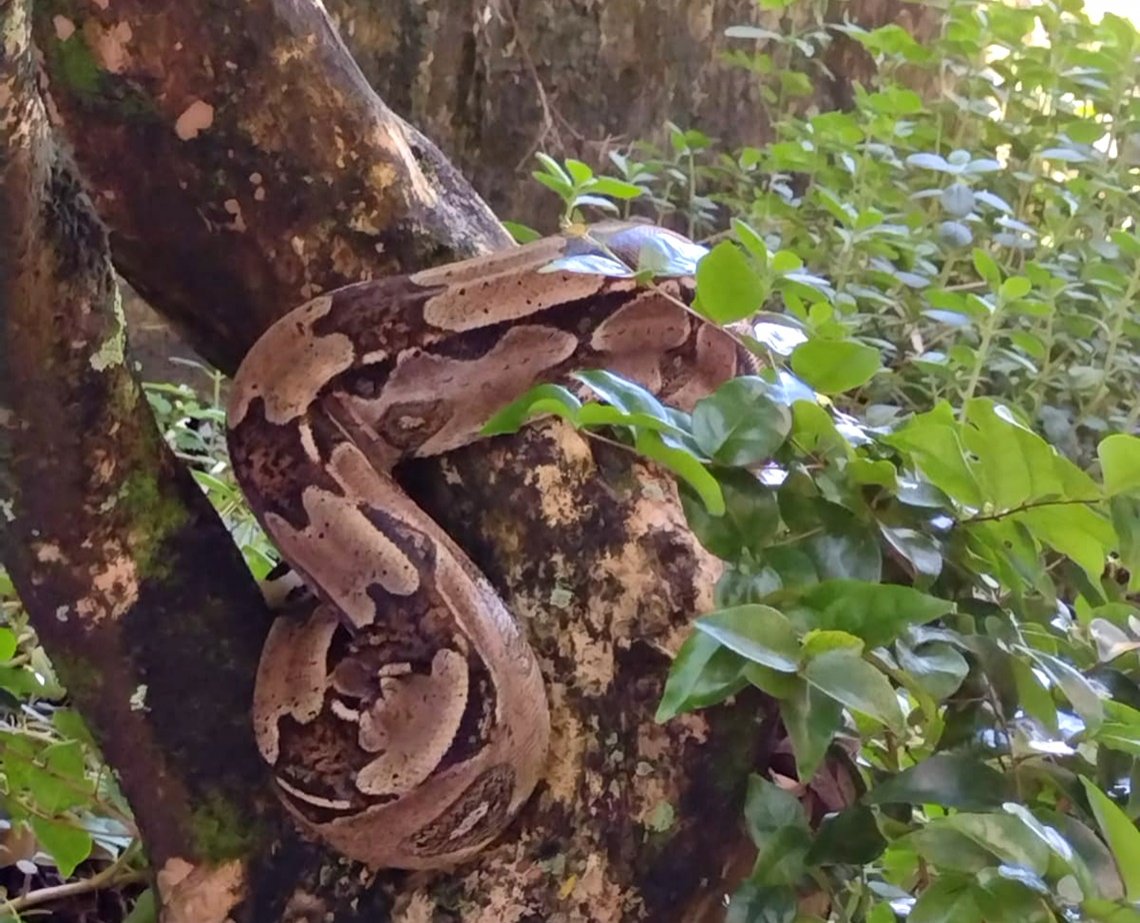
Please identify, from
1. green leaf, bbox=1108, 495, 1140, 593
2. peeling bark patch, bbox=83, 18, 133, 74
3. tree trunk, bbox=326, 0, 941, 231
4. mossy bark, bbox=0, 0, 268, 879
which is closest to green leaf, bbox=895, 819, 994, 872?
green leaf, bbox=1108, 495, 1140, 593

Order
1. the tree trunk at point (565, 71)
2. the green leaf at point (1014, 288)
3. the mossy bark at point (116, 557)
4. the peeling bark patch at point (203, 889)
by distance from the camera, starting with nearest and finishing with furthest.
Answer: the mossy bark at point (116, 557)
the peeling bark patch at point (203, 889)
the green leaf at point (1014, 288)
the tree trunk at point (565, 71)

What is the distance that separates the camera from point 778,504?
0.85 m

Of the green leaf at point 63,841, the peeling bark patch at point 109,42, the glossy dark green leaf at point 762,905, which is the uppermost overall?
the peeling bark patch at point 109,42

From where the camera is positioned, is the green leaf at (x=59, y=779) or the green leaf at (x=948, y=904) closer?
the green leaf at (x=948, y=904)

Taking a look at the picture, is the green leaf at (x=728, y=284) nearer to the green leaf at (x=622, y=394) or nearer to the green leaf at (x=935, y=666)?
the green leaf at (x=622, y=394)

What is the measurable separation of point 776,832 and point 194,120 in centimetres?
89

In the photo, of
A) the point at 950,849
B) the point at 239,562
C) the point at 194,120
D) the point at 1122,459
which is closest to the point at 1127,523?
the point at 1122,459

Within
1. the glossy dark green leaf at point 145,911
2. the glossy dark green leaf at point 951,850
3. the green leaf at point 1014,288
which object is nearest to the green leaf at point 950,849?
the glossy dark green leaf at point 951,850

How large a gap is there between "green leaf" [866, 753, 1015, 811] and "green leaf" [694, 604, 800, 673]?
0.15 metres

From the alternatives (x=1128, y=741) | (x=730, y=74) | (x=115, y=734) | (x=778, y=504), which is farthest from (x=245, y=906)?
(x=730, y=74)

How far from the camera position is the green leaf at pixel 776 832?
85 cm

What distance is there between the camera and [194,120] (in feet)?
3.84

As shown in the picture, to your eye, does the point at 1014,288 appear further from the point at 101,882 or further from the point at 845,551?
the point at 101,882

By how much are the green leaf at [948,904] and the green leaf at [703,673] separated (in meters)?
0.19
